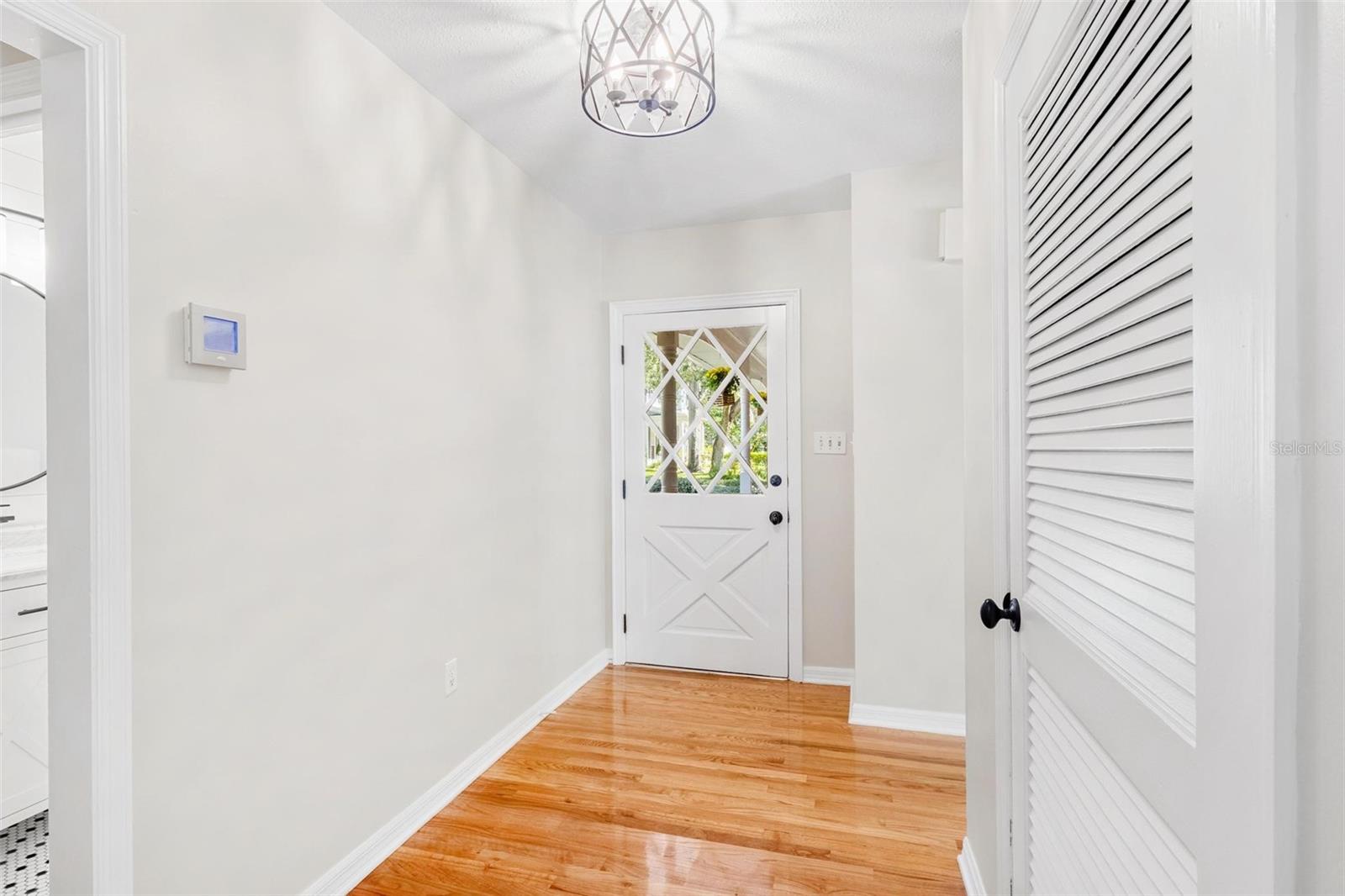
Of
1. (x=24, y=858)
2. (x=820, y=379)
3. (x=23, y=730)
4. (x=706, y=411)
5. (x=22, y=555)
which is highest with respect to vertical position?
(x=820, y=379)

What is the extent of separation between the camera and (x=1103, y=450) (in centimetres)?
91

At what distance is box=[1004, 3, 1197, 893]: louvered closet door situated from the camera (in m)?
0.71

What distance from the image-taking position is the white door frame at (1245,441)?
0.44 meters

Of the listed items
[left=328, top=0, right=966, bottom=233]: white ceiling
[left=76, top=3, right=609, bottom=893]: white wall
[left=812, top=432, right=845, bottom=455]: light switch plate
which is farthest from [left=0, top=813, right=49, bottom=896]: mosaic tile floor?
[left=812, top=432, right=845, bottom=455]: light switch plate

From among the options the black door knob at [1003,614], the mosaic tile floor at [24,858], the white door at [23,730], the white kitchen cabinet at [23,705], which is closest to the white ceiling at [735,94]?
the black door knob at [1003,614]

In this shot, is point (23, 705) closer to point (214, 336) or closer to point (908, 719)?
point (214, 336)

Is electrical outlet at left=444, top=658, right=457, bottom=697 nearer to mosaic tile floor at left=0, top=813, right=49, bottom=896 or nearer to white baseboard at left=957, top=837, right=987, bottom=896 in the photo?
mosaic tile floor at left=0, top=813, right=49, bottom=896

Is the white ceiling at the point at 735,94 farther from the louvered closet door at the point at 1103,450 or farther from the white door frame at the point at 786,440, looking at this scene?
the louvered closet door at the point at 1103,450

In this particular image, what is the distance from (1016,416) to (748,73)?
147 cm

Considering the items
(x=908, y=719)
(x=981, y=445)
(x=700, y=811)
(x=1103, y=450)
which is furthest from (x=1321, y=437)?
(x=908, y=719)

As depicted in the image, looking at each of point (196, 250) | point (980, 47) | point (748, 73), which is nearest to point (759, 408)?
point (748, 73)

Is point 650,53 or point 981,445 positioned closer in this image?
point 981,445

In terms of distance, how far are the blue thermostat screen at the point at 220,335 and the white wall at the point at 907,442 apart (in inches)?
90.6

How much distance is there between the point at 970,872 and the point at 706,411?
2352mm
